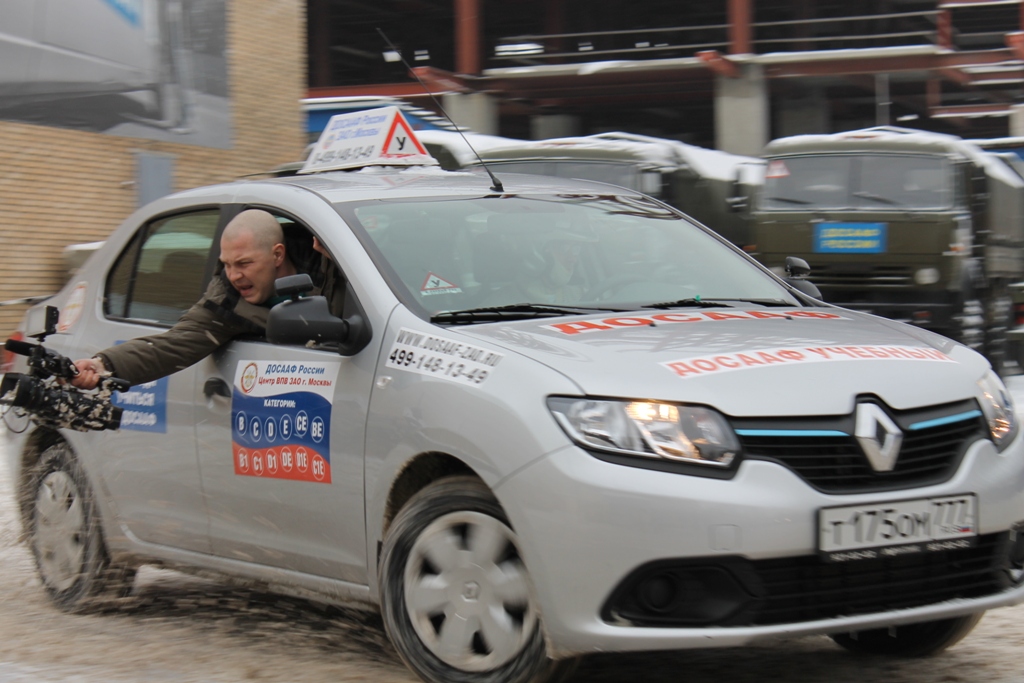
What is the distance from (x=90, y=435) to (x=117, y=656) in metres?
1.01

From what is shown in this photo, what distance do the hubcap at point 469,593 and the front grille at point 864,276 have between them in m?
10.6

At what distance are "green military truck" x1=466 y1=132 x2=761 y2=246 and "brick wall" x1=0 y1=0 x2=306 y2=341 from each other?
5403mm

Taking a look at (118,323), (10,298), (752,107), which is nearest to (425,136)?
(10,298)

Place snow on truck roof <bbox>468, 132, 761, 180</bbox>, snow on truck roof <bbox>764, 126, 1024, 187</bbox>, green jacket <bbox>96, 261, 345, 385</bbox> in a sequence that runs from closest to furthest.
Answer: green jacket <bbox>96, 261, 345, 385</bbox> < snow on truck roof <bbox>764, 126, 1024, 187</bbox> < snow on truck roof <bbox>468, 132, 761, 180</bbox>

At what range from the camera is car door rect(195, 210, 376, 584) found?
4.32 metres

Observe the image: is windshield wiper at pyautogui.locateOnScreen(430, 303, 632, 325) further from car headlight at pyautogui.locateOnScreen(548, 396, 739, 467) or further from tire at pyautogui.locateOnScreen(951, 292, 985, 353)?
tire at pyautogui.locateOnScreen(951, 292, 985, 353)

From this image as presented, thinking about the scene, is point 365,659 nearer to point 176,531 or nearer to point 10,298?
point 176,531

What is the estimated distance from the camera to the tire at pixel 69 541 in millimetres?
5574

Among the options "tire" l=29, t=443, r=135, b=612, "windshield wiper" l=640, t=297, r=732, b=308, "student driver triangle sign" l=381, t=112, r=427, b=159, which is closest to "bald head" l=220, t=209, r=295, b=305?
"tire" l=29, t=443, r=135, b=612

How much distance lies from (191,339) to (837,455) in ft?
7.61

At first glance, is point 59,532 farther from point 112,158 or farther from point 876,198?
point 112,158

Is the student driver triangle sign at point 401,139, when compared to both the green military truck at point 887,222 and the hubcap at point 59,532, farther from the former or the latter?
the green military truck at point 887,222

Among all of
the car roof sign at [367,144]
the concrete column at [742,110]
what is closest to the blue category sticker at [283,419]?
the car roof sign at [367,144]

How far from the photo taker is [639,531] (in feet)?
11.5
